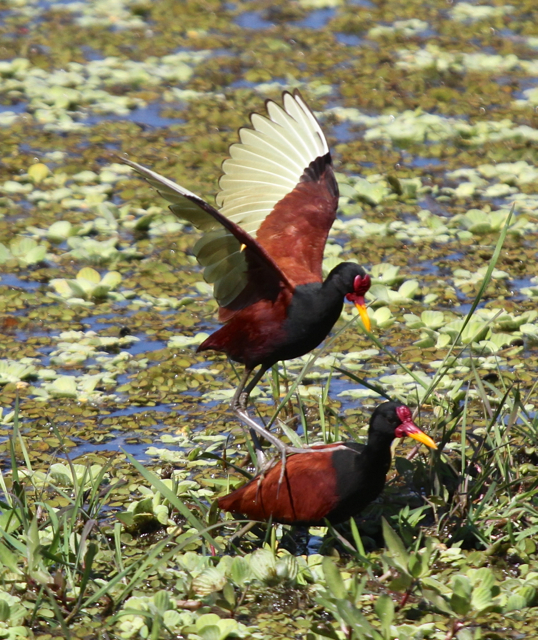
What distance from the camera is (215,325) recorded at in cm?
564

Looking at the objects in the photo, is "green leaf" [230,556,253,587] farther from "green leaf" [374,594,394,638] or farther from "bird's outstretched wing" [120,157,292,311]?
"bird's outstretched wing" [120,157,292,311]

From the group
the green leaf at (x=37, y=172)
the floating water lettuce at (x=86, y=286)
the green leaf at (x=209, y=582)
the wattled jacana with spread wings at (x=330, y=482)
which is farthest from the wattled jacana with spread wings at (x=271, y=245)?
the green leaf at (x=37, y=172)

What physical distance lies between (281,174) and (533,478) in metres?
1.77

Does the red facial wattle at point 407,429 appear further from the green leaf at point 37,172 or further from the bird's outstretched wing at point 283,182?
the green leaf at point 37,172

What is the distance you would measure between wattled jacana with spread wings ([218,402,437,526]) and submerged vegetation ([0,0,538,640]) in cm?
10

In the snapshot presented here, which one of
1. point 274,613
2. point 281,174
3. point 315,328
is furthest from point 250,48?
point 274,613

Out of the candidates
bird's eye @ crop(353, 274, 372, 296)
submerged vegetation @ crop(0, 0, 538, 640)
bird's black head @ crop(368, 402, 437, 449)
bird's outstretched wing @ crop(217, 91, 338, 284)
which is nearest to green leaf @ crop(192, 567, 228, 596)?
submerged vegetation @ crop(0, 0, 538, 640)

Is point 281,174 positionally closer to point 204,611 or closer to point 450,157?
point 204,611

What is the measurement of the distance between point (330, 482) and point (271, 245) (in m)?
A: 1.25

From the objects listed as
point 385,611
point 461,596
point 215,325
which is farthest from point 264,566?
point 215,325

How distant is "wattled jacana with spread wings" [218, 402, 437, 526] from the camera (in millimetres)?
3664

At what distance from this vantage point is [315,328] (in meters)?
4.04

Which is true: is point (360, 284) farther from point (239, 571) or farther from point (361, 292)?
point (239, 571)

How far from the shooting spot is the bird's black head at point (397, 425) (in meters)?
3.64
